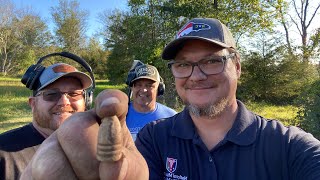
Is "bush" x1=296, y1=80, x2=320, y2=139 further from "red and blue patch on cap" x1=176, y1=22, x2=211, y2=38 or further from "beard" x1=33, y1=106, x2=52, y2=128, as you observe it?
"beard" x1=33, y1=106, x2=52, y2=128

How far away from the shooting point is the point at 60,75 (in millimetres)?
2457

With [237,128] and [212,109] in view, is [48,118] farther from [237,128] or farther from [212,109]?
[237,128]

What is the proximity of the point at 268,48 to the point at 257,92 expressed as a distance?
9.33ft

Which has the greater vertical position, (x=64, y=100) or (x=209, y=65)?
(x=209, y=65)

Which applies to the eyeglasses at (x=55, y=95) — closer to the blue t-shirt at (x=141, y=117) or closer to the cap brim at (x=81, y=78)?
the cap brim at (x=81, y=78)

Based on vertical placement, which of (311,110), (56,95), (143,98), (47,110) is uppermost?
(56,95)

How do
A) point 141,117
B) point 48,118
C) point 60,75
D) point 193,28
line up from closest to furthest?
point 193,28 → point 60,75 → point 48,118 → point 141,117

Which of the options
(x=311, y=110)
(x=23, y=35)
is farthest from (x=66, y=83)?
(x=23, y=35)

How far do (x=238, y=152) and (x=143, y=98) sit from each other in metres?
2.90

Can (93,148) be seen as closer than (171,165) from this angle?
Yes

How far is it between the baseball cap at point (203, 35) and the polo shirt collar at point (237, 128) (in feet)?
1.50

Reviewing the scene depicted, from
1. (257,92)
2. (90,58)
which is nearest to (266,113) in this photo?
(257,92)

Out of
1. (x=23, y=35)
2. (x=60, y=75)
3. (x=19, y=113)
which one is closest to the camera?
(x=60, y=75)

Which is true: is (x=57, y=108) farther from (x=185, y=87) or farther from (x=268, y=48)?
(x=268, y=48)
